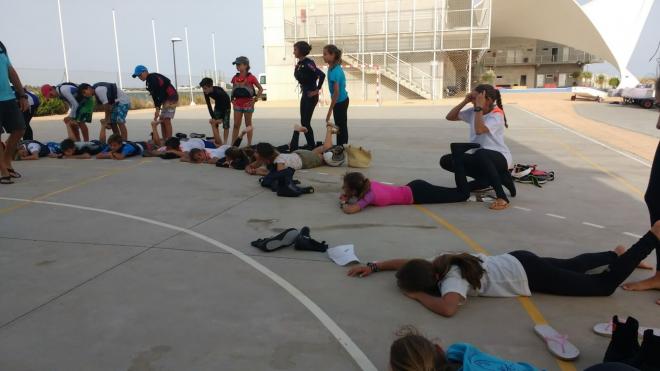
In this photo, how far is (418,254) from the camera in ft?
13.9

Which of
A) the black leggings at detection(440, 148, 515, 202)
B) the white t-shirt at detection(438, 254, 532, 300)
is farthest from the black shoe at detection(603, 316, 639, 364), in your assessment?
the black leggings at detection(440, 148, 515, 202)

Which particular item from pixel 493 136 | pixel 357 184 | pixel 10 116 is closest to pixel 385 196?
pixel 357 184

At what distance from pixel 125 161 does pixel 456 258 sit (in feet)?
24.6

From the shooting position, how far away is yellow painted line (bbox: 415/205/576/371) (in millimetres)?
2635

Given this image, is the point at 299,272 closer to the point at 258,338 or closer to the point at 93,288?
the point at 258,338

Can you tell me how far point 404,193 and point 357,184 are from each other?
0.71 m

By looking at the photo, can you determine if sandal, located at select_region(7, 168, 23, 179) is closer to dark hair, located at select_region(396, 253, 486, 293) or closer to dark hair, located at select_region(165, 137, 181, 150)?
dark hair, located at select_region(165, 137, 181, 150)

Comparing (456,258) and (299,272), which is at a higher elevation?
(456,258)

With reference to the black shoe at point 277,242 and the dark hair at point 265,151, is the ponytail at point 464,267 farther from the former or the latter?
the dark hair at point 265,151

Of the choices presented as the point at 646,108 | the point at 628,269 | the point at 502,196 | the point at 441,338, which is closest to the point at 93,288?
the point at 441,338

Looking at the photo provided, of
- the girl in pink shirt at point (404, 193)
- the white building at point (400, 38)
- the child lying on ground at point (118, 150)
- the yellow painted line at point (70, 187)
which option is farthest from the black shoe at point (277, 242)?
the white building at point (400, 38)

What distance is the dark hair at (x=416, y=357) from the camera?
207 cm

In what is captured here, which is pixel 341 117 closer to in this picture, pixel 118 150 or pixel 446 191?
pixel 446 191

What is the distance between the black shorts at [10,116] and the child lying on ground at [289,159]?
340 centimetres
